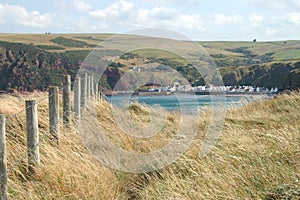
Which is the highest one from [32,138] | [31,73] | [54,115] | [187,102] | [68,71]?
[54,115]

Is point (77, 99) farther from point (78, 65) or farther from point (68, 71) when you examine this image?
point (78, 65)

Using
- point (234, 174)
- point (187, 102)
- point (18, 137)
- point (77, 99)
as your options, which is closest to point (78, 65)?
point (187, 102)

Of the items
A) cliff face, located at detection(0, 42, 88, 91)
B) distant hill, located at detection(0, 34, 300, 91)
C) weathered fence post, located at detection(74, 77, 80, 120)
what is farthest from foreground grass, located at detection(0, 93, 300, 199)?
cliff face, located at detection(0, 42, 88, 91)

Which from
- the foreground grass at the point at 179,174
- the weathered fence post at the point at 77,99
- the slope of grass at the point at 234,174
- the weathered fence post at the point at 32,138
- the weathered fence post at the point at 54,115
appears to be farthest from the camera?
the weathered fence post at the point at 77,99

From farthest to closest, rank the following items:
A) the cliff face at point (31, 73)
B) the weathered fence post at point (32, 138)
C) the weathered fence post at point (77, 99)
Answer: the cliff face at point (31, 73) < the weathered fence post at point (77, 99) < the weathered fence post at point (32, 138)

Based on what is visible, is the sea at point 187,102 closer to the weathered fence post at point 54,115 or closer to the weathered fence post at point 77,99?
the weathered fence post at point 77,99

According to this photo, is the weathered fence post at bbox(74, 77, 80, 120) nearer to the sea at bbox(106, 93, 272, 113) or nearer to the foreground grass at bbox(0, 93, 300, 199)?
the foreground grass at bbox(0, 93, 300, 199)

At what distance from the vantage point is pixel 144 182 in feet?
20.1

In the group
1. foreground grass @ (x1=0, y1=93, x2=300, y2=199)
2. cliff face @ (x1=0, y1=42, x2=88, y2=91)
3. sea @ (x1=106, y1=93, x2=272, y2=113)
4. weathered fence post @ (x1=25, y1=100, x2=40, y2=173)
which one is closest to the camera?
foreground grass @ (x1=0, y1=93, x2=300, y2=199)

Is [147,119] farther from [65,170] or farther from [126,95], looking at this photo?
[65,170]

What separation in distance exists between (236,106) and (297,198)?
11125 mm

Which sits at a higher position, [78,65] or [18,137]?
[18,137]

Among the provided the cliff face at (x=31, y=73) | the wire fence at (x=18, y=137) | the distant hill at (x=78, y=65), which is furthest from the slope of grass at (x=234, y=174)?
the cliff face at (x=31, y=73)

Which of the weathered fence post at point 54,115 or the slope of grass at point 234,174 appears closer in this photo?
the slope of grass at point 234,174
